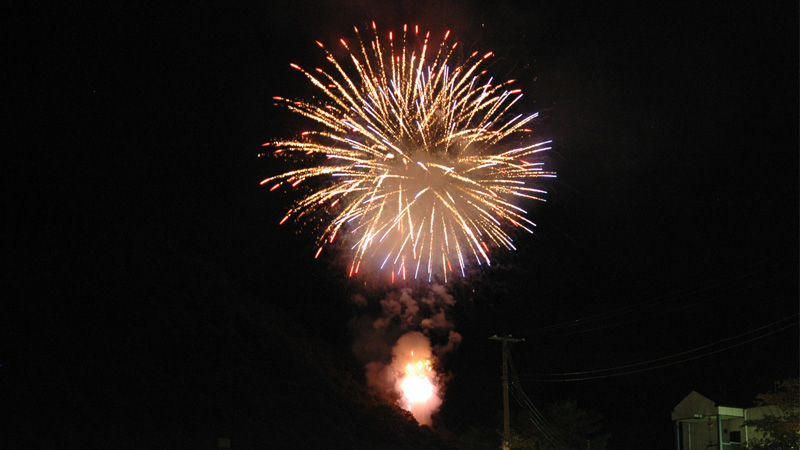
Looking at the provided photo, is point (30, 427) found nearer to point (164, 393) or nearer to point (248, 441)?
point (164, 393)

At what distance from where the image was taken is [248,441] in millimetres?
28234

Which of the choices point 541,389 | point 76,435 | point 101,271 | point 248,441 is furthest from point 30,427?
point 541,389

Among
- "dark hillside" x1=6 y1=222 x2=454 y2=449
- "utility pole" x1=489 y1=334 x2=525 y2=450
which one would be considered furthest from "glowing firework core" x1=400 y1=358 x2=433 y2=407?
"utility pole" x1=489 y1=334 x2=525 y2=450

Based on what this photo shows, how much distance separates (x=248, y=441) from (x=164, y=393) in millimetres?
3758

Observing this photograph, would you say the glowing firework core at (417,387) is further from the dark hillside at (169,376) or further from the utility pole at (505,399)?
the utility pole at (505,399)

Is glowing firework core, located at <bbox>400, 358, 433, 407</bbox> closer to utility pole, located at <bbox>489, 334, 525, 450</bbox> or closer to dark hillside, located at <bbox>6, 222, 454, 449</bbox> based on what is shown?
dark hillside, located at <bbox>6, 222, 454, 449</bbox>

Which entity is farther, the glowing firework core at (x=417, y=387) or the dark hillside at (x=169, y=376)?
the glowing firework core at (x=417, y=387)

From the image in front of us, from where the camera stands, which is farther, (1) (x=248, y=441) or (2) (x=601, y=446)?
(2) (x=601, y=446)

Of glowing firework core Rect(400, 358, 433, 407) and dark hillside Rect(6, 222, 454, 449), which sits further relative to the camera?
glowing firework core Rect(400, 358, 433, 407)

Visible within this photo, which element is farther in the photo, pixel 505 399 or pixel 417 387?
pixel 417 387

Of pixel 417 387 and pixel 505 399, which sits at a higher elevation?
pixel 417 387

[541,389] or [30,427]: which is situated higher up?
[541,389]

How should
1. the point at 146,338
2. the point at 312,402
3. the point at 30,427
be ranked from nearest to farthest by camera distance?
the point at 30,427 → the point at 146,338 → the point at 312,402

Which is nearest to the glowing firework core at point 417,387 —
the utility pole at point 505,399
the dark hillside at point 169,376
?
the dark hillside at point 169,376
